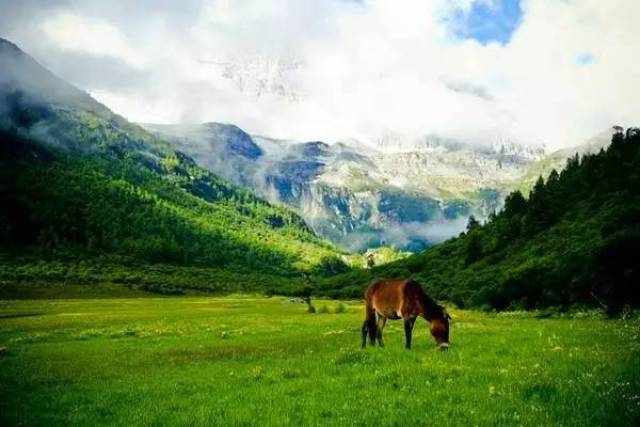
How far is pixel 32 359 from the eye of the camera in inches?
1495

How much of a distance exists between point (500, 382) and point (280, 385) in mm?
8022

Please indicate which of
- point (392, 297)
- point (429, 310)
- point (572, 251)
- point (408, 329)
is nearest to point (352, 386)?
point (408, 329)

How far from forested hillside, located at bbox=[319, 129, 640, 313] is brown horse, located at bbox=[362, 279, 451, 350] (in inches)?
1185

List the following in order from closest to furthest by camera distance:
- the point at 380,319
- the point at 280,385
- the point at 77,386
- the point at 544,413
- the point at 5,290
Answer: the point at 544,413 → the point at 280,385 → the point at 77,386 → the point at 380,319 → the point at 5,290

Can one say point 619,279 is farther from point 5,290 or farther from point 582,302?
point 5,290

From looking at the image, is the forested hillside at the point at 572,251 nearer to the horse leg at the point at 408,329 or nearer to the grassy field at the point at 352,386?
the grassy field at the point at 352,386

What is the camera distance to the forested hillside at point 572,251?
2207 inches

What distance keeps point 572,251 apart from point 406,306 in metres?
74.1

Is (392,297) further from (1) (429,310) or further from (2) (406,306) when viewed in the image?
(1) (429,310)

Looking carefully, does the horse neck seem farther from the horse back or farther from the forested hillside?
the forested hillside

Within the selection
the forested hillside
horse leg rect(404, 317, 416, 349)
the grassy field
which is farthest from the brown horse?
the forested hillside

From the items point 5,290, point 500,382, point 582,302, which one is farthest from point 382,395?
point 5,290

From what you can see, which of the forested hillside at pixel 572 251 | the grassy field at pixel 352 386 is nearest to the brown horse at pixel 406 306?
the grassy field at pixel 352 386

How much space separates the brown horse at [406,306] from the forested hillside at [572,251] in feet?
98.7
